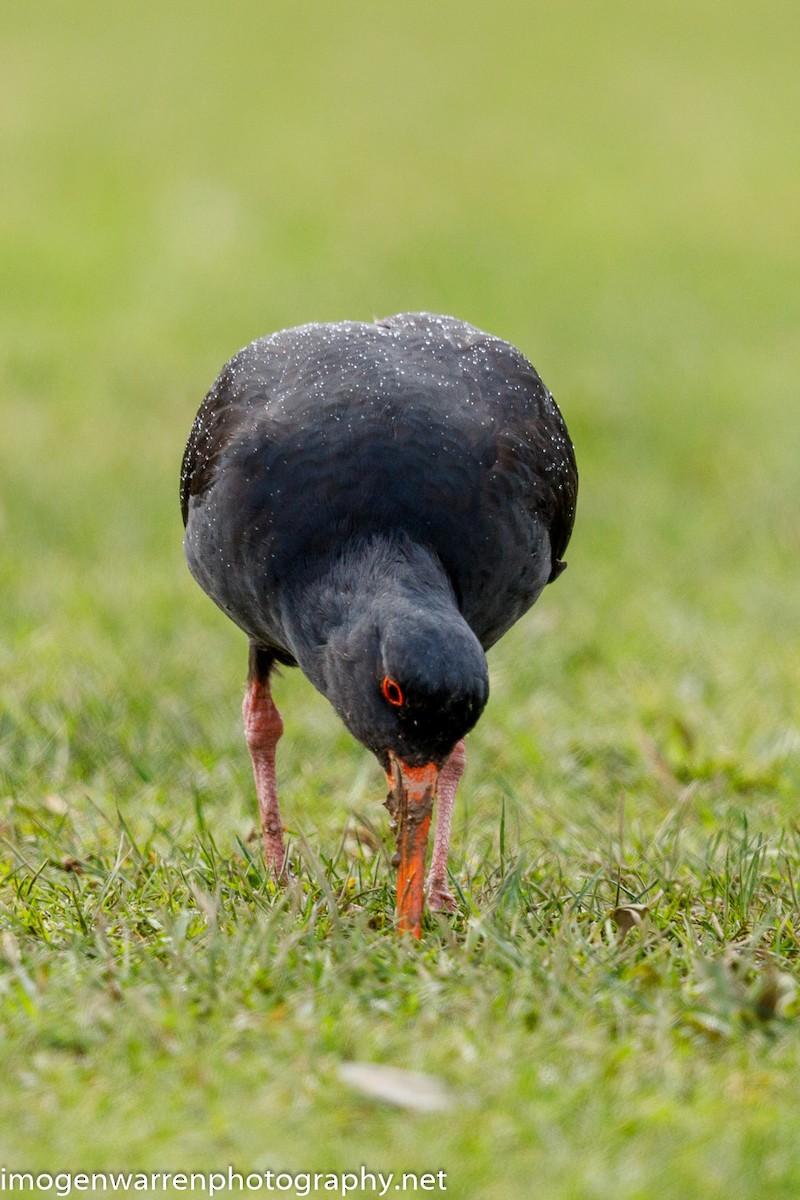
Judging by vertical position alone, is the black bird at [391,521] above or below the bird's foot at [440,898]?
above

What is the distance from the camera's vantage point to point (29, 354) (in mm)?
13031

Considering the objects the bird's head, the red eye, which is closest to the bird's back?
the bird's head

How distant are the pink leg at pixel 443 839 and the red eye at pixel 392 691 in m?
0.69

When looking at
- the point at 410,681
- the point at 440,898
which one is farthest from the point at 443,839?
the point at 410,681

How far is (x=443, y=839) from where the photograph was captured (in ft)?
17.5

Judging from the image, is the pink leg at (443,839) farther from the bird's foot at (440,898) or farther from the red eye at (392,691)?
the red eye at (392,691)

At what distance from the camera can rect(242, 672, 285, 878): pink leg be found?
554 cm

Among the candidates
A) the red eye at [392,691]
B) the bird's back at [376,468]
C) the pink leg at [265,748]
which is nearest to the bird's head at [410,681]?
the red eye at [392,691]

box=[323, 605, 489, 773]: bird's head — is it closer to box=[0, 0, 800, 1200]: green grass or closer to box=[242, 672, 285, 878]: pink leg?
box=[0, 0, 800, 1200]: green grass

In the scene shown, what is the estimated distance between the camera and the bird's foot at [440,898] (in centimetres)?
480

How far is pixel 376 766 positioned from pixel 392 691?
2087mm

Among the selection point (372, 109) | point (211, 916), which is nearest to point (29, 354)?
point (211, 916)

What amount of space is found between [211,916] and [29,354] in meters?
9.56

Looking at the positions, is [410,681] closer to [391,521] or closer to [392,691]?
[392,691]
